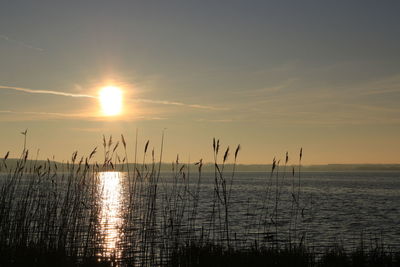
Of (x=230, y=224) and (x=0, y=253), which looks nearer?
(x=0, y=253)

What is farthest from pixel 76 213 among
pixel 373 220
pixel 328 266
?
pixel 373 220

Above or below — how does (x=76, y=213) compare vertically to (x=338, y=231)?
above

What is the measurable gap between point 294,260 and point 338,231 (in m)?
15.7

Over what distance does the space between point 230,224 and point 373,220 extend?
40.2ft

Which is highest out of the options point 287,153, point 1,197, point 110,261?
point 287,153

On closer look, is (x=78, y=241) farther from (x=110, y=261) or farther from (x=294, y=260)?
(x=294, y=260)

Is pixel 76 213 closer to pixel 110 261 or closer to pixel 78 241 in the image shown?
pixel 78 241

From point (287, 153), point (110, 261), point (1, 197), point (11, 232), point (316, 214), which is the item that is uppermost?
point (287, 153)

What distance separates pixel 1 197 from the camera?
927cm

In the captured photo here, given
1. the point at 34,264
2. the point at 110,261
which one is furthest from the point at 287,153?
the point at 34,264

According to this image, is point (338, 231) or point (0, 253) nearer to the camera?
point (0, 253)

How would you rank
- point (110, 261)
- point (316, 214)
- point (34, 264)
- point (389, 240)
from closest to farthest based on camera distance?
point (34, 264) < point (110, 261) < point (389, 240) < point (316, 214)

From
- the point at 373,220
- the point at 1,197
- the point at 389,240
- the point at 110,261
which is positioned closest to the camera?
the point at 110,261

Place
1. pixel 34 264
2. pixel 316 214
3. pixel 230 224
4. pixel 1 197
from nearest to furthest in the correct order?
pixel 34 264 < pixel 1 197 < pixel 230 224 < pixel 316 214
